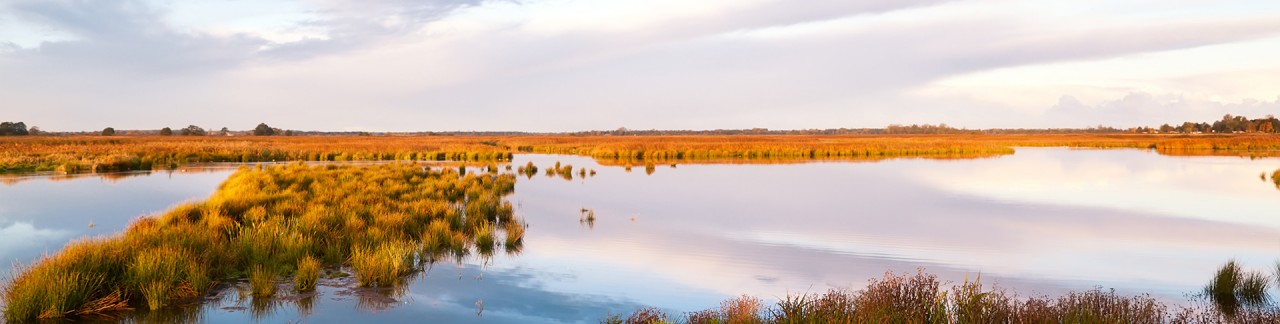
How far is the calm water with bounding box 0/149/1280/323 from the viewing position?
8461 millimetres

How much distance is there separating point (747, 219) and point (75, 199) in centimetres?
1701

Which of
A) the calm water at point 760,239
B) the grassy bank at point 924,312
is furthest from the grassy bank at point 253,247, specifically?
the grassy bank at point 924,312

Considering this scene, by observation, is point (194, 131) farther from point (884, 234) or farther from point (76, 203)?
point (884, 234)

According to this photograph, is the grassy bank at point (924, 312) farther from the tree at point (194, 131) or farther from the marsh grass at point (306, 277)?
the tree at point (194, 131)

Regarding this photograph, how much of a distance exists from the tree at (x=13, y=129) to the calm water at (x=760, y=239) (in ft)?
294

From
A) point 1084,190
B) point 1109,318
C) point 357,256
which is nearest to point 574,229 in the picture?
point 357,256

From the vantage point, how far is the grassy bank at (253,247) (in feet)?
23.6

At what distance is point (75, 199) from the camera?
59.8ft

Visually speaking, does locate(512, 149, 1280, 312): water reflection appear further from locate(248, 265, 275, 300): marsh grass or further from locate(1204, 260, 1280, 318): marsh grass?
locate(248, 265, 275, 300): marsh grass

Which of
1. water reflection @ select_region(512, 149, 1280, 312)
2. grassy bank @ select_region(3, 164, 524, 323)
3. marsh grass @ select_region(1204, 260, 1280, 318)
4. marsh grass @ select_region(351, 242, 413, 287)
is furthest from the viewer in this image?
water reflection @ select_region(512, 149, 1280, 312)

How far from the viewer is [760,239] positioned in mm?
13398

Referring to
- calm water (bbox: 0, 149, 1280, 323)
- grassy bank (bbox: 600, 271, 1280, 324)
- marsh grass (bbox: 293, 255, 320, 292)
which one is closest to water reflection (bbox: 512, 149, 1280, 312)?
calm water (bbox: 0, 149, 1280, 323)

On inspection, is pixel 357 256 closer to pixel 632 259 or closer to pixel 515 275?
pixel 515 275

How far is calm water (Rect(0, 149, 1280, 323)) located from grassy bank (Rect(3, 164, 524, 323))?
0.43 metres
